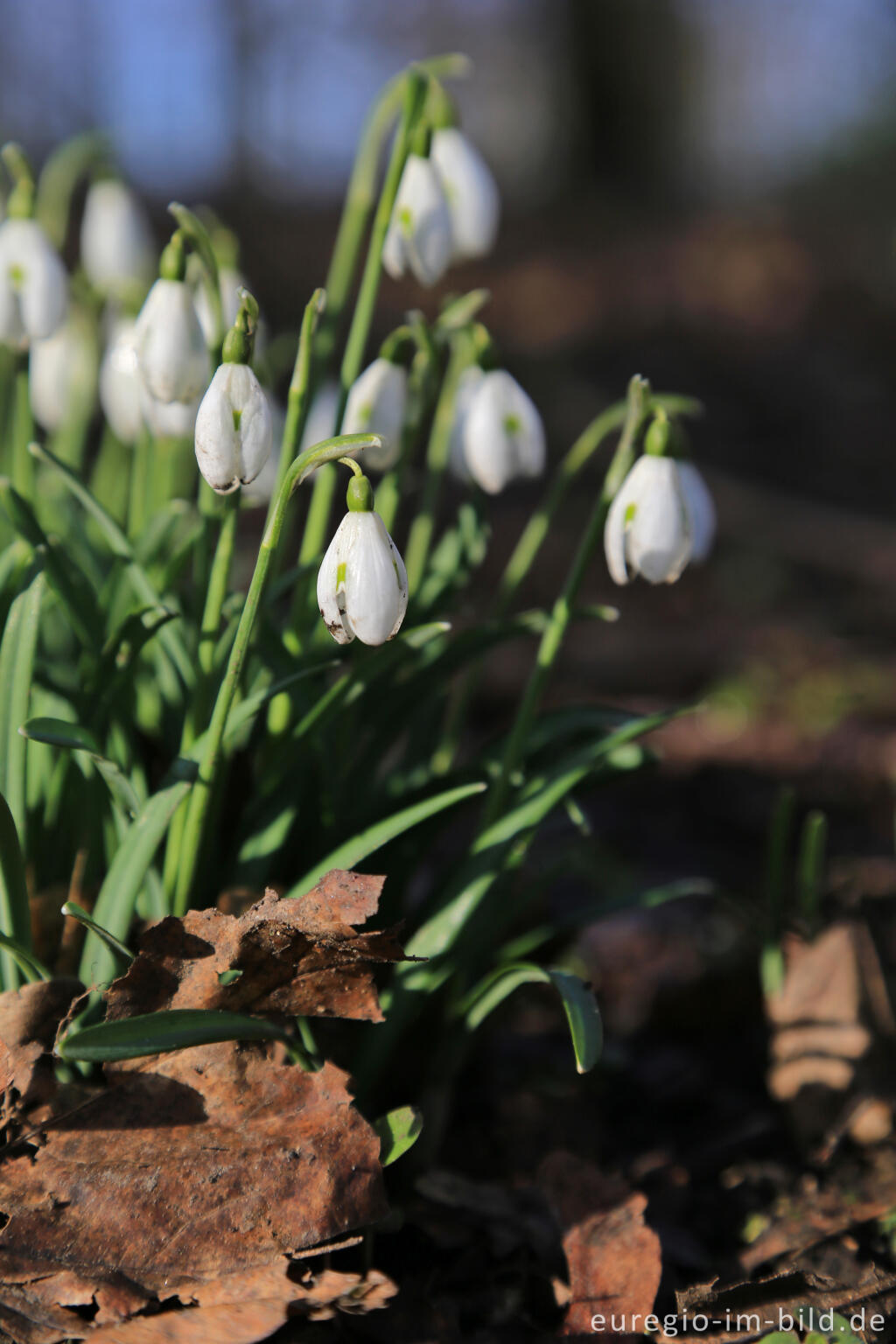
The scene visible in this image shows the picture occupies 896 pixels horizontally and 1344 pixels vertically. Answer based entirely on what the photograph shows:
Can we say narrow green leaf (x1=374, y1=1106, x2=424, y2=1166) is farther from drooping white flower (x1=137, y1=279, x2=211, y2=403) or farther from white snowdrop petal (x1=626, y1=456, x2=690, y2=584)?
drooping white flower (x1=137, y1=279, x2=211, y2=403)

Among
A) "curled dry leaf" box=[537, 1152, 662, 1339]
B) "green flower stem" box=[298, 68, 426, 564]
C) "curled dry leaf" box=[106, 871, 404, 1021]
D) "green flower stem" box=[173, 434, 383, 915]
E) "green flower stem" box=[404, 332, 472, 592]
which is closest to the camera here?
"green flower stem" box=[173, 434, 383, 915]

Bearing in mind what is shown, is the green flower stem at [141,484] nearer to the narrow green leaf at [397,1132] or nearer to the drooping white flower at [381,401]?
the drooping white flower at [381,401]

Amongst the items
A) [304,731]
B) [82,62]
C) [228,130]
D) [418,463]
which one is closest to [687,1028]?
[304,731]

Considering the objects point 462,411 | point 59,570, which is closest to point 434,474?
point 462,411

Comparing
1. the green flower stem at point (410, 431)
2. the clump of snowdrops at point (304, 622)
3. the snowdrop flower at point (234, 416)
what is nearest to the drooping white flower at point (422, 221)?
the clump of snowdrops at point (304, 622)

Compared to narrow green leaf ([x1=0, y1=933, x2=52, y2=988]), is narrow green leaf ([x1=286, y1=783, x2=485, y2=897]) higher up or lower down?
higher up

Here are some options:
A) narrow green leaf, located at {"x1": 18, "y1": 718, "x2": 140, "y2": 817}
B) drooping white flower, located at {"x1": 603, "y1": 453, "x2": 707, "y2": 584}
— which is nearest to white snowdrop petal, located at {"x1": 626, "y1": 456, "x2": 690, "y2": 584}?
drooping white flower, located at {"x1": 603, "y1": 453, "x2": 707, "y2": 584}

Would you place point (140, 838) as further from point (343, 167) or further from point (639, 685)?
point (343, 167)
